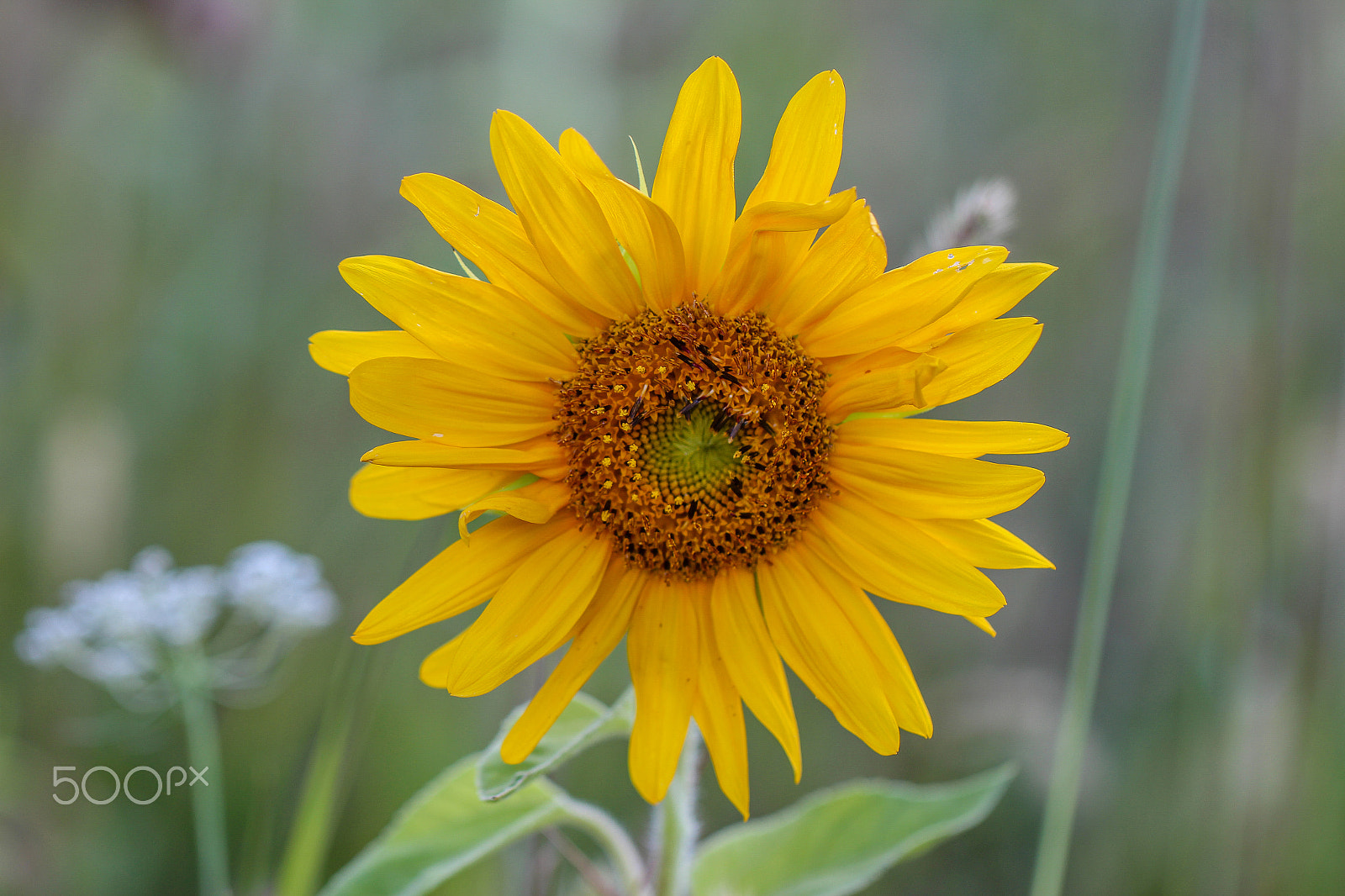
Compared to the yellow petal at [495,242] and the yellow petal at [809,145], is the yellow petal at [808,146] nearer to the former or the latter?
the yellow petal at [809,145]

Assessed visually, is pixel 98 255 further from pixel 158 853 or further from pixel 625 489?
pixel 625 489

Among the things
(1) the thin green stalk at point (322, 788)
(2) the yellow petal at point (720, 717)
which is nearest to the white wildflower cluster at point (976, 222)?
(2) the yellow petal at point (720, 717)

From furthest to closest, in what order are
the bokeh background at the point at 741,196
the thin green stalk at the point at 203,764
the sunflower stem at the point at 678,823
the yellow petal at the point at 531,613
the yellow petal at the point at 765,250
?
1. the bokeh background at the point at 741,196
2. the thin green stalk at the point at 203,764
3. the sunflower stem at the point at 678,823
4. the yellow petal at the point at 531,613
5. the yellow petal at the point at 765,250

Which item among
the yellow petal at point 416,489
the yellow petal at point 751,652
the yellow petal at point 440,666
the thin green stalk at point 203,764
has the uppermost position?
the yellow petal at point 416,489

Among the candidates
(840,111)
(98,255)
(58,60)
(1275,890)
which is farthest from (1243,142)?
(58,60)

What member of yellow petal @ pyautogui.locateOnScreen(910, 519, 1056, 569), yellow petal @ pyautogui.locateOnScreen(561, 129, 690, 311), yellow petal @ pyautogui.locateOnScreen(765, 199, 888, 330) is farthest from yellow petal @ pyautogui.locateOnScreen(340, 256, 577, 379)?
yellow petal @ pyautogui.locateOnScreen(910, 519, 1056, 569)

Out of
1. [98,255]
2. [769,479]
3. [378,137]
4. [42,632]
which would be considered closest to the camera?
[769,479]

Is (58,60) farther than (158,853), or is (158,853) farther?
(58,60)
